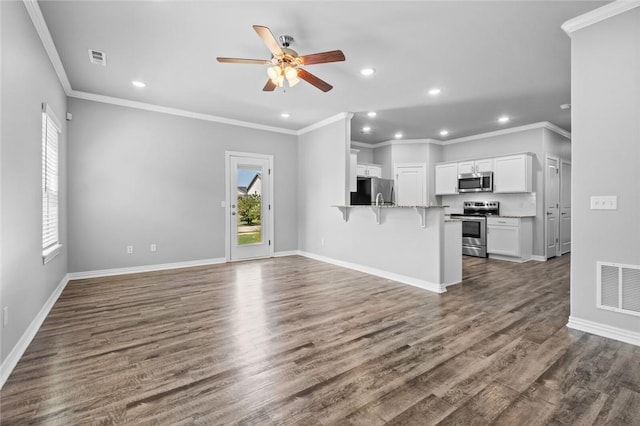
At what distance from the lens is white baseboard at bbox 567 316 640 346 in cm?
245

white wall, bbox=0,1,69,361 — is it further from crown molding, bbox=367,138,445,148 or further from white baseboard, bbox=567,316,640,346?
crown molding, bbox=367,138,445,148

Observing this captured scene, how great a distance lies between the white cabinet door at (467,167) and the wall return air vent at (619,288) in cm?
469

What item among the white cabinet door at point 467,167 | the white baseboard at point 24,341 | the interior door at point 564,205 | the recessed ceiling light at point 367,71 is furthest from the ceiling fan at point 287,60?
the interior door at point 564,205

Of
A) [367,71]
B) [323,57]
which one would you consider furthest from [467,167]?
[323,57]

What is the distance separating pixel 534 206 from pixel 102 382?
7389 mm

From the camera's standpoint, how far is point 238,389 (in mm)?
1879

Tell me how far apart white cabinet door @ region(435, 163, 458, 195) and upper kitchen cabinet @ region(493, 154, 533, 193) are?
34.8 inches

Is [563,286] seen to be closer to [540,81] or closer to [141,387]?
[540,81]

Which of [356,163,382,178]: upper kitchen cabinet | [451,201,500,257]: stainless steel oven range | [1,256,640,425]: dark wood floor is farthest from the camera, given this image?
[356,163,382,178]: upper kitchen cabinet

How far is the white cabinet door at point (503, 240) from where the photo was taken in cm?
597

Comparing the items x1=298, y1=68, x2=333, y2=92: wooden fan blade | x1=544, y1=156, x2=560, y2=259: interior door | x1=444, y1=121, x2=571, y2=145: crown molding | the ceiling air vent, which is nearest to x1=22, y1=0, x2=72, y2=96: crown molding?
the ceiling air vent

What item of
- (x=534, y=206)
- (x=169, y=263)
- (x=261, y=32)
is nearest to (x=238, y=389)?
(x=261, y=32)

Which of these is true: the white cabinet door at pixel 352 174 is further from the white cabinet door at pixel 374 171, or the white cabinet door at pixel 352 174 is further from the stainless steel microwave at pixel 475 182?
the stainless steel microwave at pixel 475 182

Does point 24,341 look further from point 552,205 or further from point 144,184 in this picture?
point 552,205
